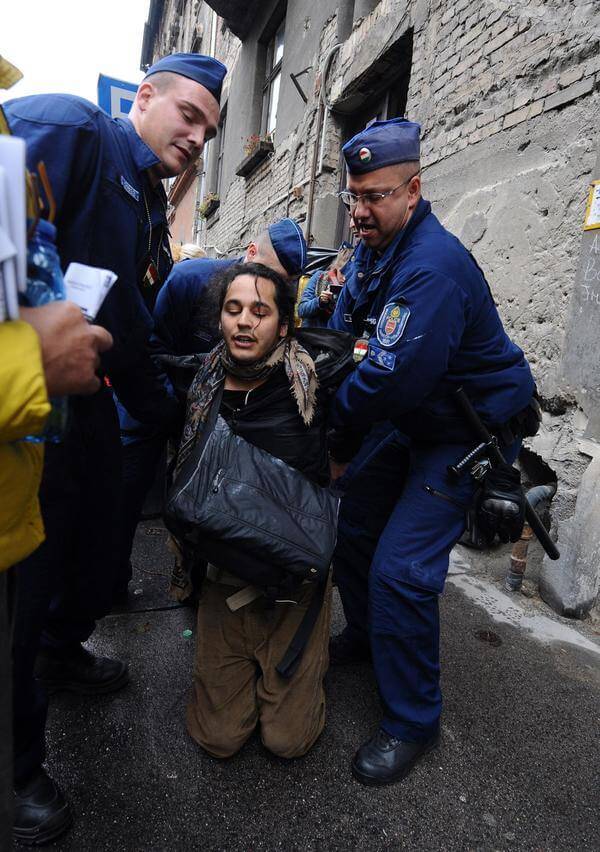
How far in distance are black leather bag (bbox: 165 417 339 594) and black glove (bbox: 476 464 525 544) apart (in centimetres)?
52

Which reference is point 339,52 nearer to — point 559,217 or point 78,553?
point 559,217

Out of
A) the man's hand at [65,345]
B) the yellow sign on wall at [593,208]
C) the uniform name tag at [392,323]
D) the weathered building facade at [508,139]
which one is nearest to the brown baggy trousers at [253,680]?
the uniform name tag at [392,323]

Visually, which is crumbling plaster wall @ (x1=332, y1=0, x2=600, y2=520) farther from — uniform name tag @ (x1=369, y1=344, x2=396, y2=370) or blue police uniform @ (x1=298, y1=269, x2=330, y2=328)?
uniform name tag @ (x1=369, y1=344, x2=396, y2=370)

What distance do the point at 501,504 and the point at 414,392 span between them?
0.47 meters

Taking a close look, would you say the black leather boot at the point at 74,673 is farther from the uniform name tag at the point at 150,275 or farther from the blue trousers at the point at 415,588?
the uniform name tag at the point at 150,275

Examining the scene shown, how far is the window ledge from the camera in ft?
25.6

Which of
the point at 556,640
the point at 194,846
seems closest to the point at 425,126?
the point at 556,640

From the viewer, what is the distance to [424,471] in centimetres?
181

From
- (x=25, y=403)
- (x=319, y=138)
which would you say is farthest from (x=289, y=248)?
(x=319, y=138)

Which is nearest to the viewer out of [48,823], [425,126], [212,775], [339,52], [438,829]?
[48,823]

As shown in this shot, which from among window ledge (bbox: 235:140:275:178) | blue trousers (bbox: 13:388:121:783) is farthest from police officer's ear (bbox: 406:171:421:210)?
window ledge (bbox: 235:140:275:178)

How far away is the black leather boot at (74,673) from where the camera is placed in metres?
1.86

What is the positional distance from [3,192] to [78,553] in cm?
138

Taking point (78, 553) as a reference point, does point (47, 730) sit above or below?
below
